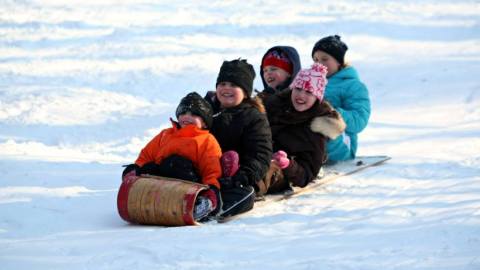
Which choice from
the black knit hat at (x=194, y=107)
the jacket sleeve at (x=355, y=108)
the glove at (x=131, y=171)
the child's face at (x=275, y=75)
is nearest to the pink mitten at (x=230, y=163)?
the black knit hat at (x=194, y=107)

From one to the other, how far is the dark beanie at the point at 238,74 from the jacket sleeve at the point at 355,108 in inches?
56.9

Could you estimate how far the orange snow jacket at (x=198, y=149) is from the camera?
5.39 metres

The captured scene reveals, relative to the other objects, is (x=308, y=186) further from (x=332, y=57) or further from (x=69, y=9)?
Result: (x=69, y=9)

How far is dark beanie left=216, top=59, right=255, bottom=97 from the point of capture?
581cm

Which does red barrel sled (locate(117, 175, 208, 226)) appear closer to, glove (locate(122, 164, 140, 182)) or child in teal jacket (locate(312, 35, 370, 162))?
glove (locate(122, 164, 140, 182))

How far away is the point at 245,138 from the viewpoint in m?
5.73

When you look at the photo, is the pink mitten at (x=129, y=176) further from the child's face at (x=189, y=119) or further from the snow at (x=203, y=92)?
the child's face at (x=189, y=119)

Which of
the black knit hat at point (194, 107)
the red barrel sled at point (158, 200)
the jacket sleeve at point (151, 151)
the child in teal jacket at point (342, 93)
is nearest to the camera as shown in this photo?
the red barrel sled at point (158, 200)

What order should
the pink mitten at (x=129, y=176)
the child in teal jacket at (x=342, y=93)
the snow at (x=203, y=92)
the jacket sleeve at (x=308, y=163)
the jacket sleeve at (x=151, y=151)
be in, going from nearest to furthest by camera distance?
the snow at (x=203, y=92) → the pink mitten at (x=129, y=176) → the jacket sleeve at (x=151, y=151) → the jacket sleeve at (x=308, y=163) → the child in teal jacket at (x=342, y=93)

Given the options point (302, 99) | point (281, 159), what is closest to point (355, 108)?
point (302, 99)

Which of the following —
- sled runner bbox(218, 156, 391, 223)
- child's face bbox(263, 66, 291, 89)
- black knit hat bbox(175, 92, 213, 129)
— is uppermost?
child's face bbox(263, 66, 291, 89)

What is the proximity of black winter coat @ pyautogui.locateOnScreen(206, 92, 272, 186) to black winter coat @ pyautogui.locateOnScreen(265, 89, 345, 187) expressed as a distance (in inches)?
17.7

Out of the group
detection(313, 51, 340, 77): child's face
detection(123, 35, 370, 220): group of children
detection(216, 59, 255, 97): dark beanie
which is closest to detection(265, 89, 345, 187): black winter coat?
detection(123, 35, 370, 220): group of children

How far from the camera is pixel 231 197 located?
17.8 ft
